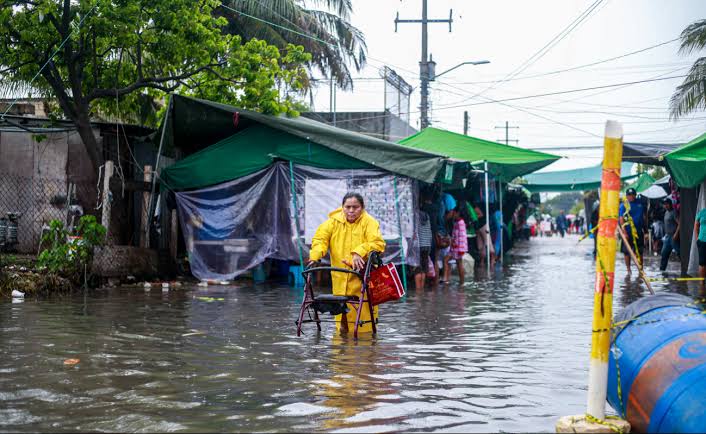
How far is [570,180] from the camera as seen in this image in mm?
36406

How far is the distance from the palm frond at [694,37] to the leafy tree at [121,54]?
10.4 m

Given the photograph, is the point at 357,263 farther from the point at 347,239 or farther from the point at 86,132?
the point at 86,132

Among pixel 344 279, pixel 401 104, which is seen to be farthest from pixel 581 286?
pixel 401 104

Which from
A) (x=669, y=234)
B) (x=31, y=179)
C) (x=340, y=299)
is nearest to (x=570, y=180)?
(x=669, y=234)

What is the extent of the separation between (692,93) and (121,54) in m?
14.5

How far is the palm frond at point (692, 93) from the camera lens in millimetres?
20781

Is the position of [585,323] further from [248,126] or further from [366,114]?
[366,114]

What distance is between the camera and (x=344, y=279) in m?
8.44

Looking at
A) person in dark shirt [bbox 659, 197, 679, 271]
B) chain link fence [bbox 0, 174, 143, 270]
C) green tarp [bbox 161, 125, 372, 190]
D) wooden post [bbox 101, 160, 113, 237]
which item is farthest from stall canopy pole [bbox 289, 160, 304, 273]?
person in dark shirt [bbox 659, 197, 679, 271]

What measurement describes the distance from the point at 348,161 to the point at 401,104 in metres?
18.1

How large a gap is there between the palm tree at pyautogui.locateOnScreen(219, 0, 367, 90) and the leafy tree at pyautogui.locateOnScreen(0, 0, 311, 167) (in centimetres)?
388

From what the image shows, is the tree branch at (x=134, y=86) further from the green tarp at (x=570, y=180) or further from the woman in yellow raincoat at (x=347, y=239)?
the green tarp at (x=570, y=180)

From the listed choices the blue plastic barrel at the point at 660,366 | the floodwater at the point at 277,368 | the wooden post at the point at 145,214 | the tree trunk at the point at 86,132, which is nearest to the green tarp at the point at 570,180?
the wooden post at the point at 145,214

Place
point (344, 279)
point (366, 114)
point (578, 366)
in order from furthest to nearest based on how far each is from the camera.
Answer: point (366, 114) < point (344, 279) < point (578, 366)
